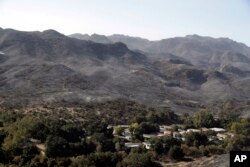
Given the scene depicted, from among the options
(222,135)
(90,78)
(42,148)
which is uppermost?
(90,78)

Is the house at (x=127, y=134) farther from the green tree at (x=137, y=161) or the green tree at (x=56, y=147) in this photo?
the green tree at (x=137, y=161)

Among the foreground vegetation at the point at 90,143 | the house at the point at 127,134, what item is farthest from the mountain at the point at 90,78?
the foreground vegetation at the point at 90,143

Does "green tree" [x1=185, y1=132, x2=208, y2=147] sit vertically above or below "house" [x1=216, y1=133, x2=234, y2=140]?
above

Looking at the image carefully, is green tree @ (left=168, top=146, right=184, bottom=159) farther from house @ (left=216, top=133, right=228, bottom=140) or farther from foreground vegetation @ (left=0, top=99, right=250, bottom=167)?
house @ (left=216, top=133, right=228, bottom=140)

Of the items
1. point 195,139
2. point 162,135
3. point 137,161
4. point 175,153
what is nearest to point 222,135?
point 162,135

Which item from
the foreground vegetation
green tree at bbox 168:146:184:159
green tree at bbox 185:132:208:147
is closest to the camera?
the foreground vegetation

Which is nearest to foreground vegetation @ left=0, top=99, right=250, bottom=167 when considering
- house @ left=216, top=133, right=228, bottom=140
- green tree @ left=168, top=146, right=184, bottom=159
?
green tree @ left=168, top=146, right=184, bottom=159

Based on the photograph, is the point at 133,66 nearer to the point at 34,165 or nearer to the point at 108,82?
the point at 108,82

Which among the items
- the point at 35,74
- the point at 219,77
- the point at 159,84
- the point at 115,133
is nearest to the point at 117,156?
the point at 115,133

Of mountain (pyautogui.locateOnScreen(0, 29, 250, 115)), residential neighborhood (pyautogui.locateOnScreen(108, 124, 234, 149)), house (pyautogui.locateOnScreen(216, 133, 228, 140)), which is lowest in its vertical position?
house (pyautogui.locateOnScreen(216, 133, 228, 140))

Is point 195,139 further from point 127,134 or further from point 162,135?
point 127,134
